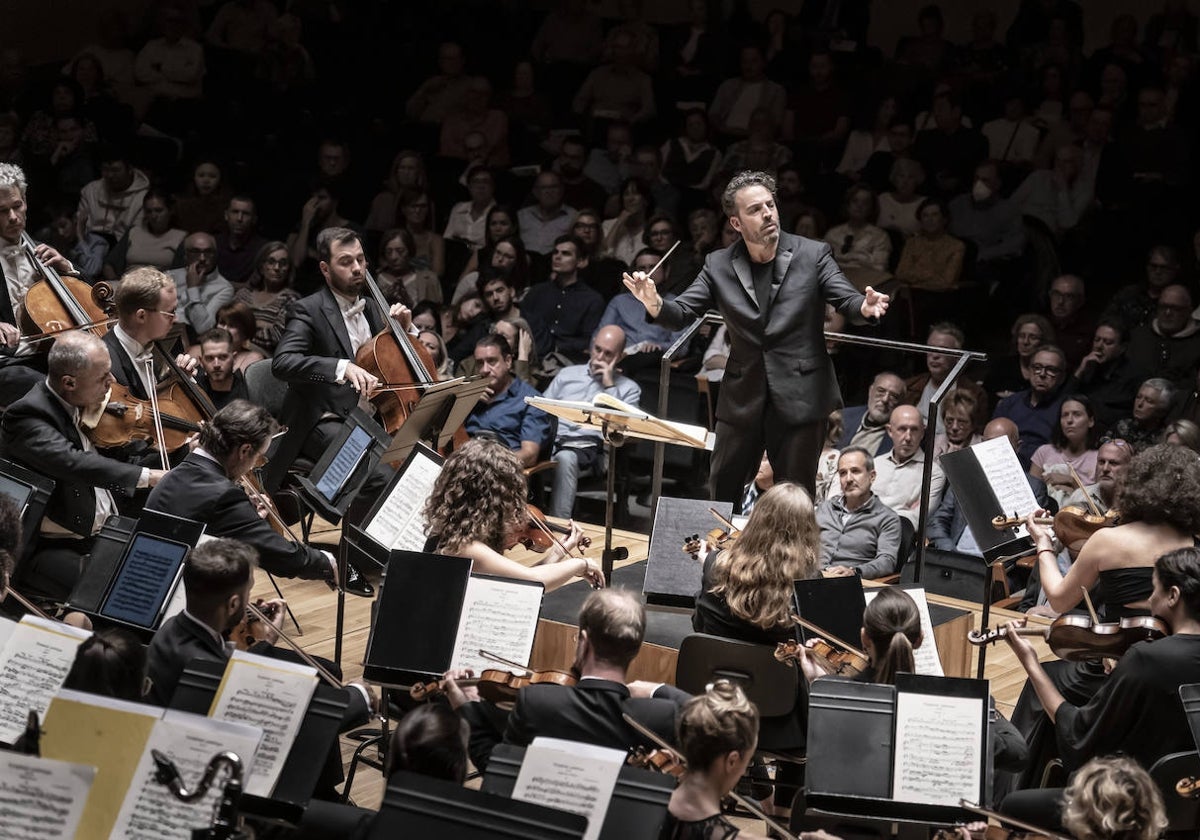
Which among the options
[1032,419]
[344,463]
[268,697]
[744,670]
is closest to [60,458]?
[344,463]

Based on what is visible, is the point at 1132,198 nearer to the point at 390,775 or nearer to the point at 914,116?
the point at 914,116

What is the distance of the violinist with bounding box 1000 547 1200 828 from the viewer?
341 cm

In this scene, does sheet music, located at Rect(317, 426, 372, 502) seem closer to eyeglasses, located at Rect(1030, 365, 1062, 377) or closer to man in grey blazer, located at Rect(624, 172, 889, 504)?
man in grey blazer, located at Rect(624, 172, 889, 504)

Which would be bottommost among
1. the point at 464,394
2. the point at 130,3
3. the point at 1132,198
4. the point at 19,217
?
the point at 464,394

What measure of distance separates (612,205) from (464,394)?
3.58 m

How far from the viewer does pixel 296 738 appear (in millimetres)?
3086

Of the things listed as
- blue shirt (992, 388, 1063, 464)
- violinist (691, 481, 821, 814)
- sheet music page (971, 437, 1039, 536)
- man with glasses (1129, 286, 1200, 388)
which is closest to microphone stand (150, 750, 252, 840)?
violinist (691, 481, 821, 814)

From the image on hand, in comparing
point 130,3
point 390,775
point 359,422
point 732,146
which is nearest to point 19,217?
point 359,422

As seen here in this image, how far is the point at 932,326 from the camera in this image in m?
7.40

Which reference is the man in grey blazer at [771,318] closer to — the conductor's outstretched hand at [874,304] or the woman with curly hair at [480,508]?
the conductor's outstretched hand at [874,304]

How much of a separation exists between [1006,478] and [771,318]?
3.39ft

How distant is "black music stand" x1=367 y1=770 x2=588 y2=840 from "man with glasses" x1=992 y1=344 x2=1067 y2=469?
182 inches

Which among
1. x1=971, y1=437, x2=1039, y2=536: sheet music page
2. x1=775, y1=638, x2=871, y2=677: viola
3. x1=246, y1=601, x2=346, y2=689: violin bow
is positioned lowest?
x1=246, y1=601, x2=346, y2=689: violin bow

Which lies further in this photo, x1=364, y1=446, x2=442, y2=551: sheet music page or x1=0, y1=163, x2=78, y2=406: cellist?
x1=0, y1=163, x2=78, y2=406: cellist
